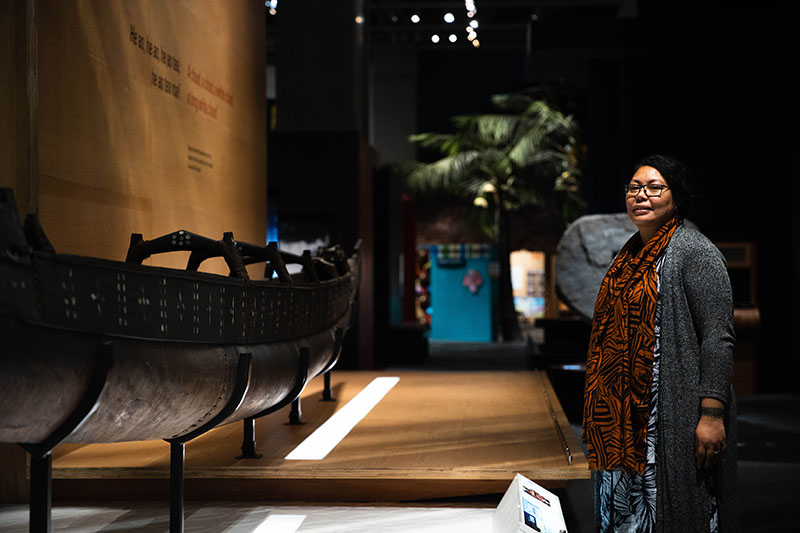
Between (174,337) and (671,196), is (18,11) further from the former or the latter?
(671,196)

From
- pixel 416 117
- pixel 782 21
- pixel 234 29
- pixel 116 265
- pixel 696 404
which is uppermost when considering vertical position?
pixel 416 117

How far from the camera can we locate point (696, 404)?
242 cm

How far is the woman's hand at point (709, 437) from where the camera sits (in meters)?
2.38

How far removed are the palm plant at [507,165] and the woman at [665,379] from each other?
15703mm

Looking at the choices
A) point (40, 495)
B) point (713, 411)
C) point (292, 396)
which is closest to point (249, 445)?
point (292, 396)

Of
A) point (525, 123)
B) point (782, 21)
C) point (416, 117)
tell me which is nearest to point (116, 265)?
point (782, 21)

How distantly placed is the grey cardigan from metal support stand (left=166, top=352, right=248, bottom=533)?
4.35ft

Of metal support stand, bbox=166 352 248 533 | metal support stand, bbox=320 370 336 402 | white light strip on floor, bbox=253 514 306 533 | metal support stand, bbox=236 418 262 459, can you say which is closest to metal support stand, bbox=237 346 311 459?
metal support stand, bbox=236 418 262 459

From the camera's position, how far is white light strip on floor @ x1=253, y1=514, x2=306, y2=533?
3.08m

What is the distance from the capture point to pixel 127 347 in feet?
7.59

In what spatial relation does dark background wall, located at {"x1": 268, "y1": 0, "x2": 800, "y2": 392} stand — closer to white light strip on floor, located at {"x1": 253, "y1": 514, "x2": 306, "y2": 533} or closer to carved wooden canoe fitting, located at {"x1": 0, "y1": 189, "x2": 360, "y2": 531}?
white light strip on floor, located at {"x1": 253, "y1": 514, "x2": 306, "y2": 533}

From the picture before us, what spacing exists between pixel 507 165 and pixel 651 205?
58.3 ft

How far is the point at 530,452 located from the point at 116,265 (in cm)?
207

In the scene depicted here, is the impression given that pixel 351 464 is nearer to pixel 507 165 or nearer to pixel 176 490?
pixel 176 490
